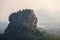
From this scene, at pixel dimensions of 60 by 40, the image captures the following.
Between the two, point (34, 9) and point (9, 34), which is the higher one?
point (34, 9)

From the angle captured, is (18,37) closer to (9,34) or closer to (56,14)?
(9,34)

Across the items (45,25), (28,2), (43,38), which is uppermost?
(28,2)

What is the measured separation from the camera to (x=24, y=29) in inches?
163

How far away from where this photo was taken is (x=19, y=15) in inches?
166

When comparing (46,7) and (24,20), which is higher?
(46,7)

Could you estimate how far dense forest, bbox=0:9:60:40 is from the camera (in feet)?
13.4

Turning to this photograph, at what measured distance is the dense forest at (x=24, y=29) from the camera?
407 centimetres

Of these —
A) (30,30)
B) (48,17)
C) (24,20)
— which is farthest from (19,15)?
(48,17)

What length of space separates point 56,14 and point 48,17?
0.21m

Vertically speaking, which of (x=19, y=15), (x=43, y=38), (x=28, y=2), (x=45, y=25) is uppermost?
(x=28, y=2)

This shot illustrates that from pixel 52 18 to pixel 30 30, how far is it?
633 millimetres

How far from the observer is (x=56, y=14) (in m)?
4.17

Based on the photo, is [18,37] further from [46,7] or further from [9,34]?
[46,7]

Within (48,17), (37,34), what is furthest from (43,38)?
(48,17)
